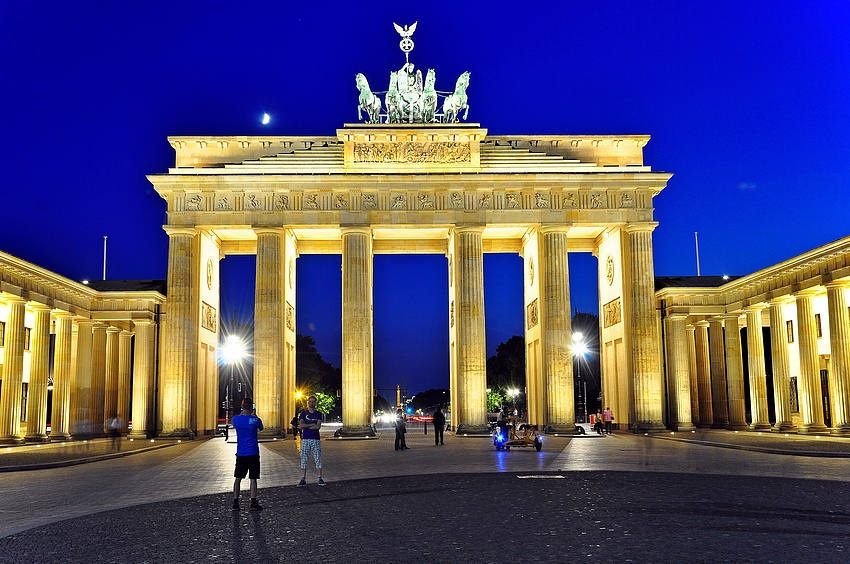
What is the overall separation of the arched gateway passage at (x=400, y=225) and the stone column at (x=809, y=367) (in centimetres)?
815

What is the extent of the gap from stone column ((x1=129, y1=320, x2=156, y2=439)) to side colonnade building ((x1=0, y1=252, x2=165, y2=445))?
56mm

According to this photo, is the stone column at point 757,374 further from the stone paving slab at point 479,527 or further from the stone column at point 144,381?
the stone column at point 144,381

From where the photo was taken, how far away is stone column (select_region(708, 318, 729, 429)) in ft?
163

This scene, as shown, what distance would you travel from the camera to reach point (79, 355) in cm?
4712

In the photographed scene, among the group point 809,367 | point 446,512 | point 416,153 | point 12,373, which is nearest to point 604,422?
point 809,367

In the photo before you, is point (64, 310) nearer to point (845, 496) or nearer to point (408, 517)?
point (408, 517)

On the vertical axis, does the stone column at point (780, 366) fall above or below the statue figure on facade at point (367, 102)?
below

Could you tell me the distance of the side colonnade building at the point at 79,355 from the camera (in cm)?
3994

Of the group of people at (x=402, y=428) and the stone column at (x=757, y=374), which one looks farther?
the stone column at (x=757, y=374)

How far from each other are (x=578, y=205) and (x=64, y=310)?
29.3 metres

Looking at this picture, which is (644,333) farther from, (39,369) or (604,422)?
(39,369)

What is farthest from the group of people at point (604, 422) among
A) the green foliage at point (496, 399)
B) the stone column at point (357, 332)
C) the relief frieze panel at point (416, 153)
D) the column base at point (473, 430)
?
the green foliage at point (496, 399)

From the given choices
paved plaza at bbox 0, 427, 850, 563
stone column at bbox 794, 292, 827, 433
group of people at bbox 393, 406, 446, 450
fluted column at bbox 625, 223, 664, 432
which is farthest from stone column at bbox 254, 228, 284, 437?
stone column at bbox 794, 292, 827, 433

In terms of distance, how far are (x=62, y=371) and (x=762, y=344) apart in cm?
3956
